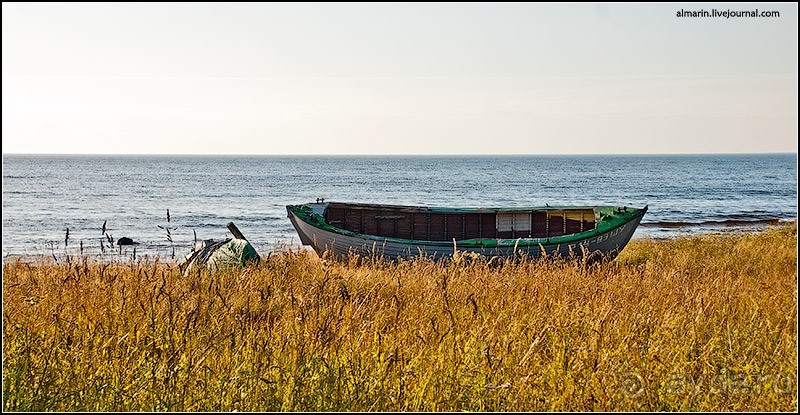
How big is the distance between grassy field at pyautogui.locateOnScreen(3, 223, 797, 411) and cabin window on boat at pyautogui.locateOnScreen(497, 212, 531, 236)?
9441 millimetres

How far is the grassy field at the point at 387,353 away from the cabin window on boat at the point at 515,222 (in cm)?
944

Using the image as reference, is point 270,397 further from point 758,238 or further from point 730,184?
point 730,184

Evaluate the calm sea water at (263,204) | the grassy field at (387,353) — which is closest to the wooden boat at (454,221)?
the calm sea water at (263,204)

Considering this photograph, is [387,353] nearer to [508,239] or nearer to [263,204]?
[508,239]

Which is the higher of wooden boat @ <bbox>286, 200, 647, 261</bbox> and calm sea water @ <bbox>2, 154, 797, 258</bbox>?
wooden boat @ <bbox>286, 200, 647, 261</bbox>

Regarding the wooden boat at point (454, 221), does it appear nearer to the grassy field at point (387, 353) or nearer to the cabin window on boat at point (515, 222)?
the cabin window on boat at point (515, 222)

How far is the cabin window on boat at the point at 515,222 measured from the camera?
16531 millimetres

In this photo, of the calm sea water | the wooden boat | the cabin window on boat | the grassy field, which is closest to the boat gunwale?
the wooden boat

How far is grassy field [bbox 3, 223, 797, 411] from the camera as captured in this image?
4.16 metres

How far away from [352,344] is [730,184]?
258 ft

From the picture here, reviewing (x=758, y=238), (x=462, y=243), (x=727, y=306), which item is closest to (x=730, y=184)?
(x=758, y=238)

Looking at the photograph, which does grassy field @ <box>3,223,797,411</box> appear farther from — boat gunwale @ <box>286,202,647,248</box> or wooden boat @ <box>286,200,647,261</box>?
wooden boat @ <box>286,200,647,261</box>

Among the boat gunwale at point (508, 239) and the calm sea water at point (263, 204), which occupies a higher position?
the boat gunwale at point (508, 239)

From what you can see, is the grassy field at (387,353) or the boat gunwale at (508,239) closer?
the grassy field at (387,353)
